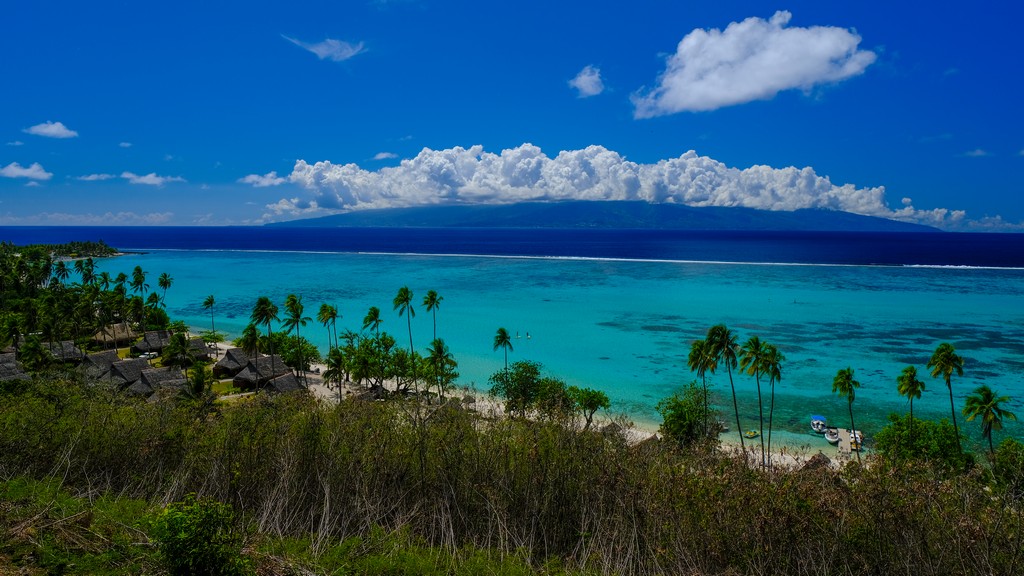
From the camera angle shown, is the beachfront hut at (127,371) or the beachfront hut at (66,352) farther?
the beachfront hut at (66,352)

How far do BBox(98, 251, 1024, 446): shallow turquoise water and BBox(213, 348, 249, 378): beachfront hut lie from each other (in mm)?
13225

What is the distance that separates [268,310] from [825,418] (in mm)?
37874

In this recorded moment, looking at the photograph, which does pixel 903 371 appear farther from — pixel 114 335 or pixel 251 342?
pixel 114 335

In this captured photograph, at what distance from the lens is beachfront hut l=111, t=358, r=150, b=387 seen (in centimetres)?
3394

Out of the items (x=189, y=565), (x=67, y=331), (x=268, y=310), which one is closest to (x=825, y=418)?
(x=189, y=565)

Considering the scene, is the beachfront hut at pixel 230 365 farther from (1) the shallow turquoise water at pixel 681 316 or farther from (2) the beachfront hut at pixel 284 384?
(1) the shallow turquoise water at pixel 681 316

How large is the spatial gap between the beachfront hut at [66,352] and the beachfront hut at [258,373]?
12245 millimetres

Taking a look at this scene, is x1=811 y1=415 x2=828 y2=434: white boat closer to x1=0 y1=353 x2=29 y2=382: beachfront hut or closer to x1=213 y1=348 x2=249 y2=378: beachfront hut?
x1=213 y1=348 x2=249 y2=378: beachfront hut

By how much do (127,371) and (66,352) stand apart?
33.5ft

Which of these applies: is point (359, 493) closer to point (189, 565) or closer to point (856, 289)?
point (189, 565)

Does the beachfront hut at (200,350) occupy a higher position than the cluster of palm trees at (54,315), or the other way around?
the cluster of palm trees at (54,315)

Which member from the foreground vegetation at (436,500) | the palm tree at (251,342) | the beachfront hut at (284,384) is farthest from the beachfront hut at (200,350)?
the foreground vegetation at (436,500)

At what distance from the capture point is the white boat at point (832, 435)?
2768 centimetres

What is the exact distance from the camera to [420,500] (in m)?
13.2
